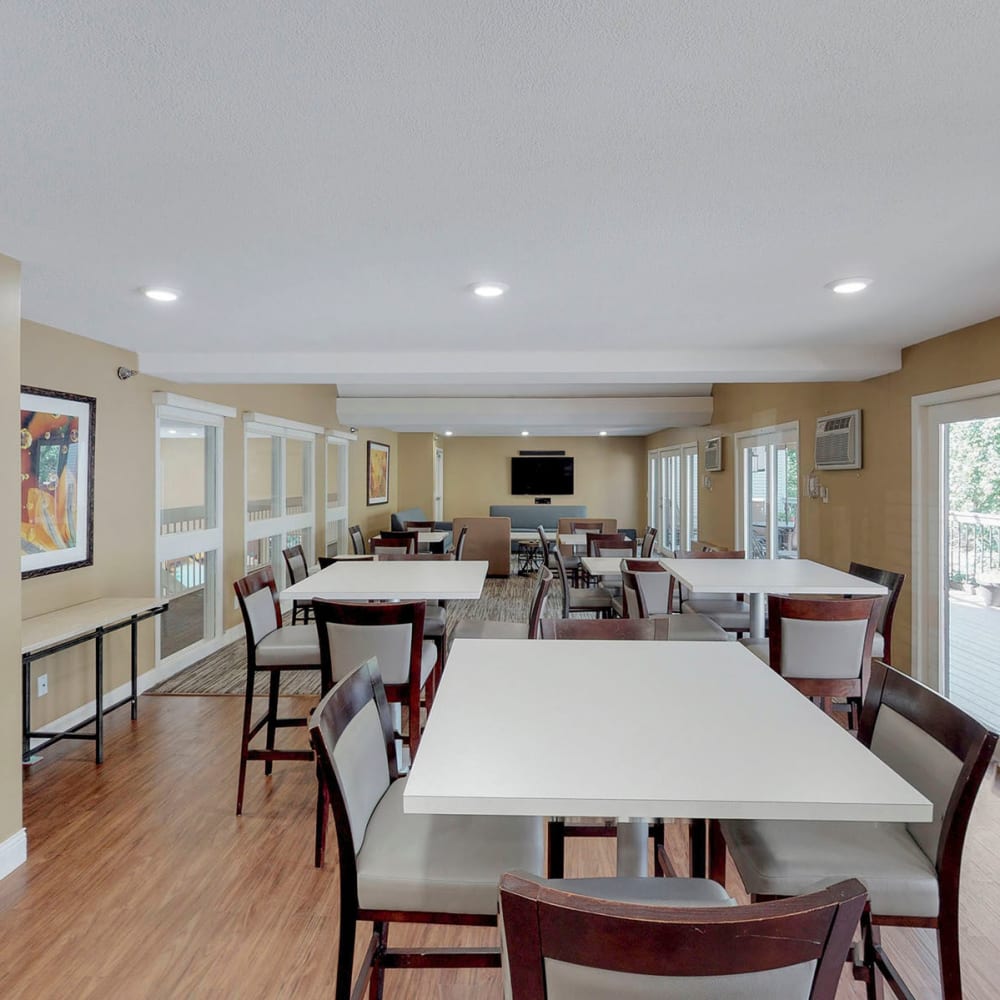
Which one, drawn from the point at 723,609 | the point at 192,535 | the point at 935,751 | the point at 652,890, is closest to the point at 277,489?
the point at 192,535

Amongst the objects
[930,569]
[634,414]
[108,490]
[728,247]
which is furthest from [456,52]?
[634,414]

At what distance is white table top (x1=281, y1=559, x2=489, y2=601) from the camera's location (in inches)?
113

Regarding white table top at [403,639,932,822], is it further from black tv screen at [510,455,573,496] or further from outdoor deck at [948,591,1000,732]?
black tv screen at [510,455,573,496]

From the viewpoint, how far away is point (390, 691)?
7.96 feet

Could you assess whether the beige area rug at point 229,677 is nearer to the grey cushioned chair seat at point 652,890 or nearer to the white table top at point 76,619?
the white table top at point 76,619

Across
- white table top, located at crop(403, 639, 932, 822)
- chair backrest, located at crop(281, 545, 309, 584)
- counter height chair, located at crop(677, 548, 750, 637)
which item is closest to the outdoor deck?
counter height chair, located at crop(677, 548, 750, 637)

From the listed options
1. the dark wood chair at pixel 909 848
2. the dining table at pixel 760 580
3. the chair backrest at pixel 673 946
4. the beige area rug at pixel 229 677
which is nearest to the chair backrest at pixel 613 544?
the beige area rug at pixel 229 677

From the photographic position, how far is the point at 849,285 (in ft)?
8.98

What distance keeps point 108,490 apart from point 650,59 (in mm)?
3801

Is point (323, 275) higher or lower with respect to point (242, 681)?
higher

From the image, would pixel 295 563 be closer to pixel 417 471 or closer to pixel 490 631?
pixel 490 631

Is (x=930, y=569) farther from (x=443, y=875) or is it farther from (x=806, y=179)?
(x=443, y=875)

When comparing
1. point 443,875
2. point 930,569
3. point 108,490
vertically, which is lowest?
point 443,875

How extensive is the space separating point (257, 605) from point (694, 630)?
6.84 feet
